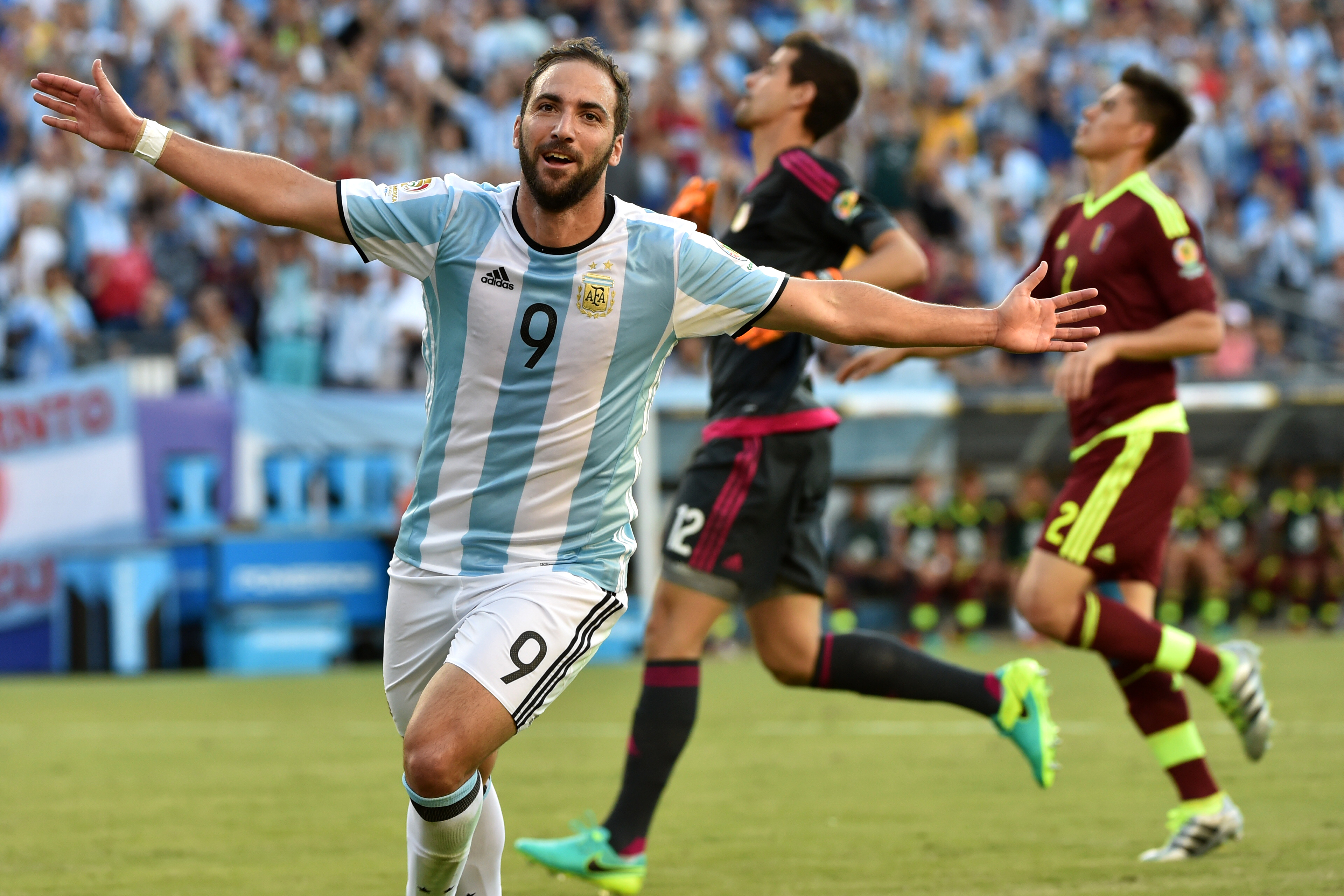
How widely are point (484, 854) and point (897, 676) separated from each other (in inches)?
82.0

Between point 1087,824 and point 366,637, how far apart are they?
9.23 metres

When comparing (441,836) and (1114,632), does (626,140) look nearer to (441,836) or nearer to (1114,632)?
(1114,632)

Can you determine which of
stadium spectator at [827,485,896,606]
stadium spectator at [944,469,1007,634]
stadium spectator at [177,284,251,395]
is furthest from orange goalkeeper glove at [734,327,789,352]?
stadium spectator at [944,469,1007,634]

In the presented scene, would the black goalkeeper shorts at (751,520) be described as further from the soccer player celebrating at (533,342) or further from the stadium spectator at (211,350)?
the stadium spectator at (211,350)

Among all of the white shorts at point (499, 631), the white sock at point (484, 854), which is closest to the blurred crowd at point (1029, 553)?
the white sock at point (484, 854)

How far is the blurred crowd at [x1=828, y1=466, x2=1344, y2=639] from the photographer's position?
50.5 feet

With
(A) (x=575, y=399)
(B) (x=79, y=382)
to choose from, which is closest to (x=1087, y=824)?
(A) (x=575, y=399)

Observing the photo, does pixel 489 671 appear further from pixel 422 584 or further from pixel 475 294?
pixel 475 294

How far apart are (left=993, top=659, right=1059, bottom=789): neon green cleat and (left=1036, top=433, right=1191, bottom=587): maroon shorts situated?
47 cm

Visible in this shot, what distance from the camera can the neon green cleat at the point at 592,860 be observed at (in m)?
5.21

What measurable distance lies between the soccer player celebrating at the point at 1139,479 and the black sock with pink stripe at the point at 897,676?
334mm

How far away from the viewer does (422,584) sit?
4152 millimetres

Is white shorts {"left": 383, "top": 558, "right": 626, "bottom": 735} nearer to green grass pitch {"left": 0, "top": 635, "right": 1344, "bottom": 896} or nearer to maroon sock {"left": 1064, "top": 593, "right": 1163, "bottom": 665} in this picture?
green grass pitch {"left": 0, "top": 635, "right": 1344, "bottom": 896}

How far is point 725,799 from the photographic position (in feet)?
22.9
